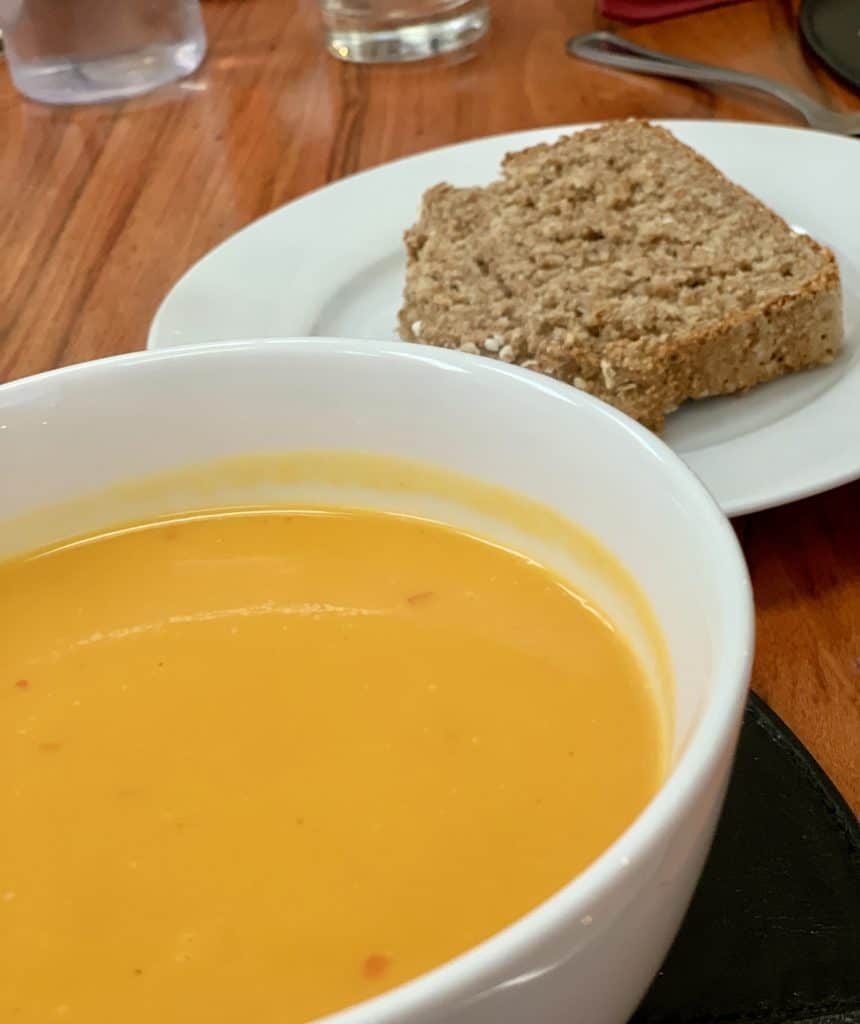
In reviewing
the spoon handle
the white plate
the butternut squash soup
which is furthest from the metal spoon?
the butternut squash soup

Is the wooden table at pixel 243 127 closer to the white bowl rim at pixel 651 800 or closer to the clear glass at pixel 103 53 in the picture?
the clear glass at pixel 103 53

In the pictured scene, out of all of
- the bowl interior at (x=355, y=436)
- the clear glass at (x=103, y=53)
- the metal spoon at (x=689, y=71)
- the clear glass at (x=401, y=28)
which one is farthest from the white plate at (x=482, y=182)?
the clear glass at (x=103, y=53)

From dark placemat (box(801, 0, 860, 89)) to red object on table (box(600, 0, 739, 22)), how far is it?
0.51 ft

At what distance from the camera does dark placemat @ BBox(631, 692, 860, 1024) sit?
0.53m

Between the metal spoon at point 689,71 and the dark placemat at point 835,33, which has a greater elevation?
the metal spoon at point 689,71

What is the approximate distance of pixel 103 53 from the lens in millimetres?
1777

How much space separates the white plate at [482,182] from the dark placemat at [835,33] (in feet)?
0.99

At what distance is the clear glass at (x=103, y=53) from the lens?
1.75 m

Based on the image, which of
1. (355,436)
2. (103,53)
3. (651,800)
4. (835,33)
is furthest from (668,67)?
(651,800)

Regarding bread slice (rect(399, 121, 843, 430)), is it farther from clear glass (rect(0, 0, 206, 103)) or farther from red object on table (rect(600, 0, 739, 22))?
clear glass (rect(0, 0, 206, 103))

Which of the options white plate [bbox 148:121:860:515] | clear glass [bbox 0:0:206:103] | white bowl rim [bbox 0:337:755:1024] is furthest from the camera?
clear glass [bbox 0:0:206:103]

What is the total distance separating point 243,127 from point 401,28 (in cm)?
29

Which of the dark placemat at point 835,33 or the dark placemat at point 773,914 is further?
the dark placemat at point 835,33

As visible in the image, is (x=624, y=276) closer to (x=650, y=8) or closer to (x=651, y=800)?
(x=651, y=800)
